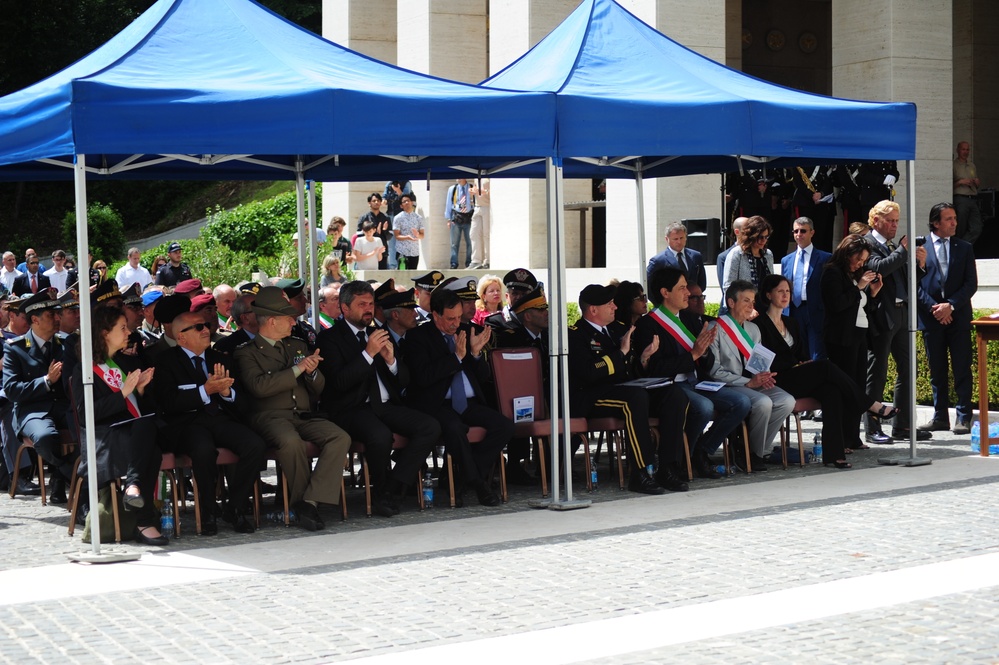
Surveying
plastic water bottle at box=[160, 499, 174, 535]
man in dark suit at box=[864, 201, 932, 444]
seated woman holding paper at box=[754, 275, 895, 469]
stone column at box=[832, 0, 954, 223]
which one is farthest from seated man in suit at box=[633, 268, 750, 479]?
stone column at box=[832, 0, 954, 223]

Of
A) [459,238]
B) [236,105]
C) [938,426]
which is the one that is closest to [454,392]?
[236,105]

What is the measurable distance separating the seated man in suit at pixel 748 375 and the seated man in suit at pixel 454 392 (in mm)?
2213

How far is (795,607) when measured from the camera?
681cm

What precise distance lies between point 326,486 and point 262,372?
35.1 inches

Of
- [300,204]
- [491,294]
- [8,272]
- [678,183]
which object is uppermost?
[678,183]

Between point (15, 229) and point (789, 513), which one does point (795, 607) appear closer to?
point (789, 513)

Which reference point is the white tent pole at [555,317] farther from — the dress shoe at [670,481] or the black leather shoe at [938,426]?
the black leather shoe at [938,426]

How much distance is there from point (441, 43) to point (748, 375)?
15697 millimetres

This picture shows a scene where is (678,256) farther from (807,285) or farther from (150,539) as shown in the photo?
(150,539)

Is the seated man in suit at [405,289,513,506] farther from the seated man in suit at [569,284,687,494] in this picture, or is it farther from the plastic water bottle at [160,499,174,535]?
the plastic water bottle at [160,499,174,535]

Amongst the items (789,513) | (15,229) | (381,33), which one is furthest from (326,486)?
(15,229)

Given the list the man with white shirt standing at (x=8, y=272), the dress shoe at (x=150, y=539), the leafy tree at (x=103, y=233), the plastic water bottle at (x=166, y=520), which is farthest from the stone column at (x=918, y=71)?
the leafy tree at (x=103, y=233)

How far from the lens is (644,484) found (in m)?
10.3

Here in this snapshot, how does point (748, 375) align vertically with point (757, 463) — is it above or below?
above
